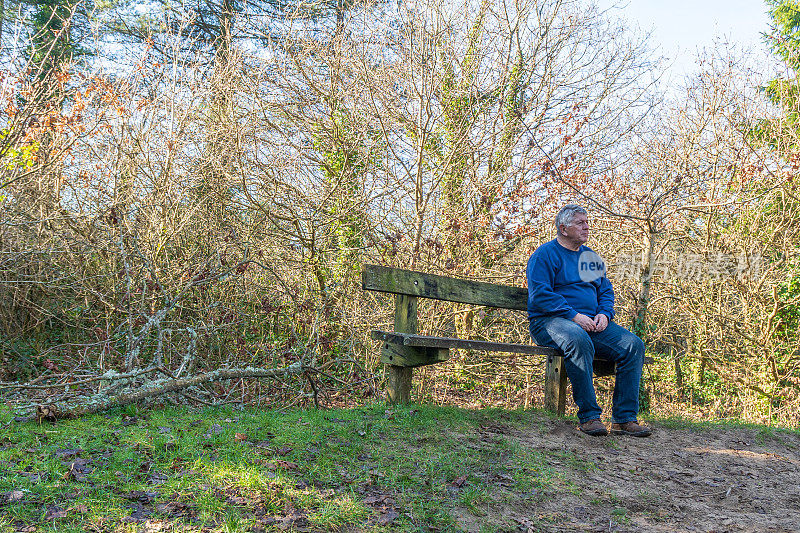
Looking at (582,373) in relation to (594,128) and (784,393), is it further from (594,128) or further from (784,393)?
(784,393)

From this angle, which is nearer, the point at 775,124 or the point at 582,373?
the point at 582,373

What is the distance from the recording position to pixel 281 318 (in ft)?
26.7

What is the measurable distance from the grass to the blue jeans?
2.28 feet

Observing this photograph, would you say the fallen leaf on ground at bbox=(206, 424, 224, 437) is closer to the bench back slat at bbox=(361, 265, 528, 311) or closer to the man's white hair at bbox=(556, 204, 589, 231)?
the bench back slat at bbox=(361, 265, 528, 311)

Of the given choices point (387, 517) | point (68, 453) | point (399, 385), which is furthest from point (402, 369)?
point (68, 453)

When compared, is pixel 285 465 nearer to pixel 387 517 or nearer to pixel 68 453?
pixel 387 517

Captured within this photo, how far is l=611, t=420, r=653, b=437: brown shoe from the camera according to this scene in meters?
4.40

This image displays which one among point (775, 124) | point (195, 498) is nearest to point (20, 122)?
point (195, 498)

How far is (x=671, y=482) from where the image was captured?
3.56m

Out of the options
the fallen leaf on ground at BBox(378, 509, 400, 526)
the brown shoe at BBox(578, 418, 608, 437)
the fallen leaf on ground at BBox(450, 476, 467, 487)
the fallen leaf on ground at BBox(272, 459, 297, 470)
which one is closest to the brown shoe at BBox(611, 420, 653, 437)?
→ the brown shoe at BBox(578, 418, 608, 437)

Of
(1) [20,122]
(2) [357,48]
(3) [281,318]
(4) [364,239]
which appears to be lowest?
(3) [281,318]

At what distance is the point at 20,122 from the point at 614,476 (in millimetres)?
6647

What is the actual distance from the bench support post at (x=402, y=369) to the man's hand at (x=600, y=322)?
4.71ft

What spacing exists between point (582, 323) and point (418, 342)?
128 centimetres
